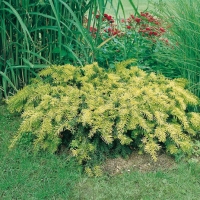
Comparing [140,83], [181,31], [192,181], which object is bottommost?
[192,181]

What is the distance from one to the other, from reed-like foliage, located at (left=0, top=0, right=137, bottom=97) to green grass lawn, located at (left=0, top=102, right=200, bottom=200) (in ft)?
2.63

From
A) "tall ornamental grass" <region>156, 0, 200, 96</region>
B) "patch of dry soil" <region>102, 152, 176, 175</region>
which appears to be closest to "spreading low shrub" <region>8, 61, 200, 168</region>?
"patch of dry soil" <region>102, 152, 176, 175</region>

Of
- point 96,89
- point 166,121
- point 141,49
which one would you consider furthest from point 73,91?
point 141,49

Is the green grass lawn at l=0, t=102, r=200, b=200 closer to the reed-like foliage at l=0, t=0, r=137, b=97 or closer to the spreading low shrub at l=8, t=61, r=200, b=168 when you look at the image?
the spreading low shrub at l=8, t=61, r=200, b=168

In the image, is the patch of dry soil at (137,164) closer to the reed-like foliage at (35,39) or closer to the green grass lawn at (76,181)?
the green grass lawn at (76,181)

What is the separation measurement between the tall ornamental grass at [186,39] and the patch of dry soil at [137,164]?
762 mm

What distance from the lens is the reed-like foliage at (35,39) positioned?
356 centimetres

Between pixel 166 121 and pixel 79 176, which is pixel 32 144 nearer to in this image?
pixel 79 176

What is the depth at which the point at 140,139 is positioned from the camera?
3234mm

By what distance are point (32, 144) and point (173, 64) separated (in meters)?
1.48

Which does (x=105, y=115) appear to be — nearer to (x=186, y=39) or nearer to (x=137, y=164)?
(x=137, y=164)

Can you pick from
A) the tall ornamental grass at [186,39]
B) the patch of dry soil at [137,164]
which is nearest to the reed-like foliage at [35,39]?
the tall ornamental grass at [186,39]

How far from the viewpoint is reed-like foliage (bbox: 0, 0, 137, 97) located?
11.7 feet

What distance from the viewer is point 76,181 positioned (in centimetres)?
299
